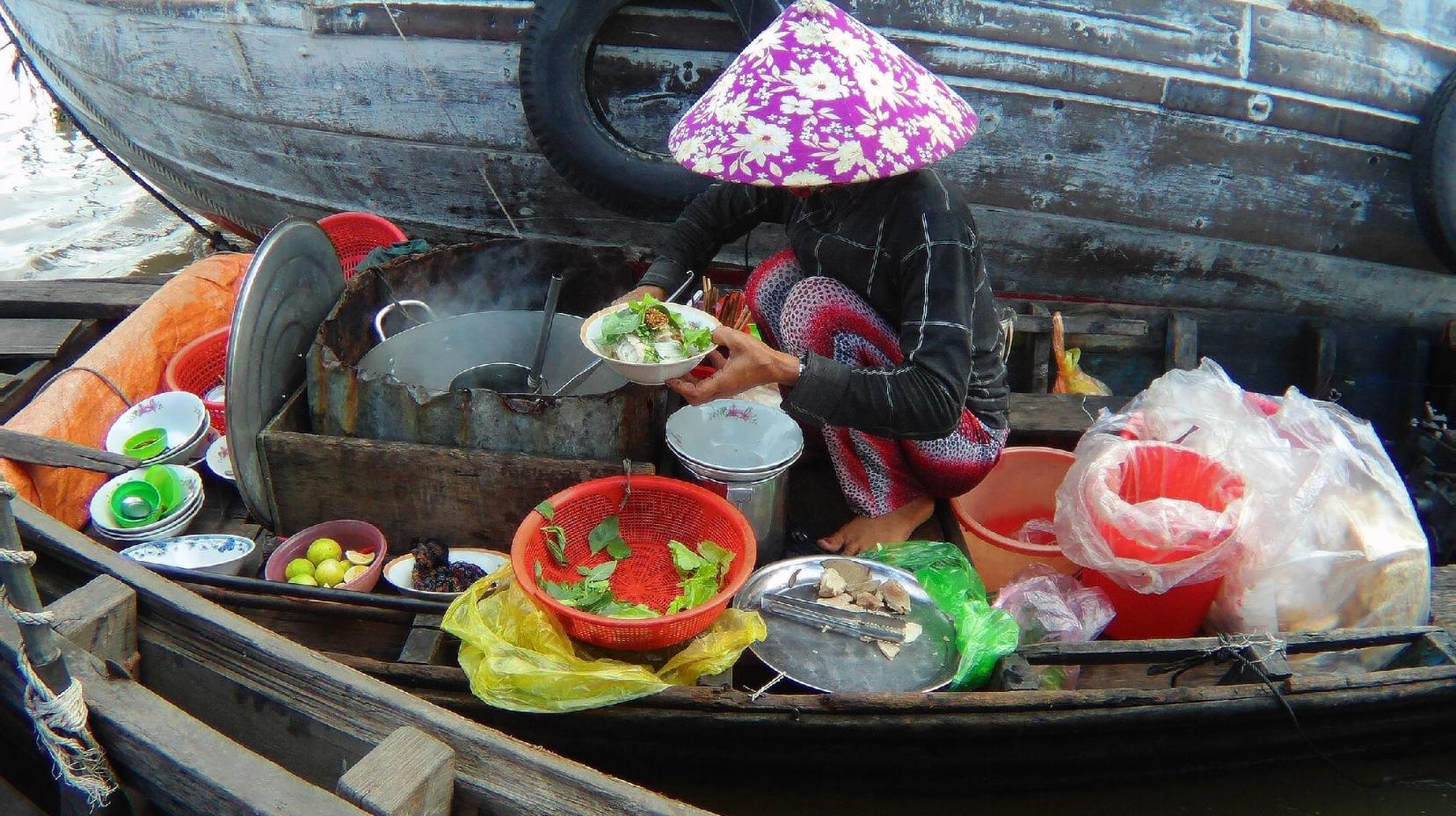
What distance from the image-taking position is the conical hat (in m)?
2.10

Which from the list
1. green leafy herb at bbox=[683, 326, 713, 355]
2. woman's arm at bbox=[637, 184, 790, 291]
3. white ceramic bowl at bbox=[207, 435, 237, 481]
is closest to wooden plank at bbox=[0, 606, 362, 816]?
green leafy herb at bbox=[683, 326, 713, 355]

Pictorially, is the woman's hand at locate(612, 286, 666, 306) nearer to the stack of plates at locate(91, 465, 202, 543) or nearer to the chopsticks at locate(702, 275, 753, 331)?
the chopsticks at locate(702, 275, 753, 331)

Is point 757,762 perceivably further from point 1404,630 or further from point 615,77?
point 615,77

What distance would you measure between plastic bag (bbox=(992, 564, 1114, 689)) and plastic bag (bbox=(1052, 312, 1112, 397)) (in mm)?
1264

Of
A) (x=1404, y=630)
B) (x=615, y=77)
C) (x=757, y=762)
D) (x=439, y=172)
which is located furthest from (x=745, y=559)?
(x=439, y=172)

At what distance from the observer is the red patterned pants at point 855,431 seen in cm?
265

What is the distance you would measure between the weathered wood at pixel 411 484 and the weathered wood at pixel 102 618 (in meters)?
0.93

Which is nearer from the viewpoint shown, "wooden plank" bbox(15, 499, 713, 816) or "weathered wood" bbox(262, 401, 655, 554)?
"wooden plank" bbox(15, 499, 713, 816)

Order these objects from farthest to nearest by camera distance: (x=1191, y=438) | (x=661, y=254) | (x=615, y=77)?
(x=615, y=77), (x=661, y=254), (x=1191, y=438)

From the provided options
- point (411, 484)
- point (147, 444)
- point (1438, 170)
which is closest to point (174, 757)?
point (411, 484)

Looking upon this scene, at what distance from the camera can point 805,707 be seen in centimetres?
215

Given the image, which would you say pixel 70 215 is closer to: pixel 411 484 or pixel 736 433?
pixel 411 484

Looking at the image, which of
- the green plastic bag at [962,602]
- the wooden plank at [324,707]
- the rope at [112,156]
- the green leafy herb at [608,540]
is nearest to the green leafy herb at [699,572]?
the green leafy herb at [608,540]

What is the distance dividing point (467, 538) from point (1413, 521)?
2.71 m
